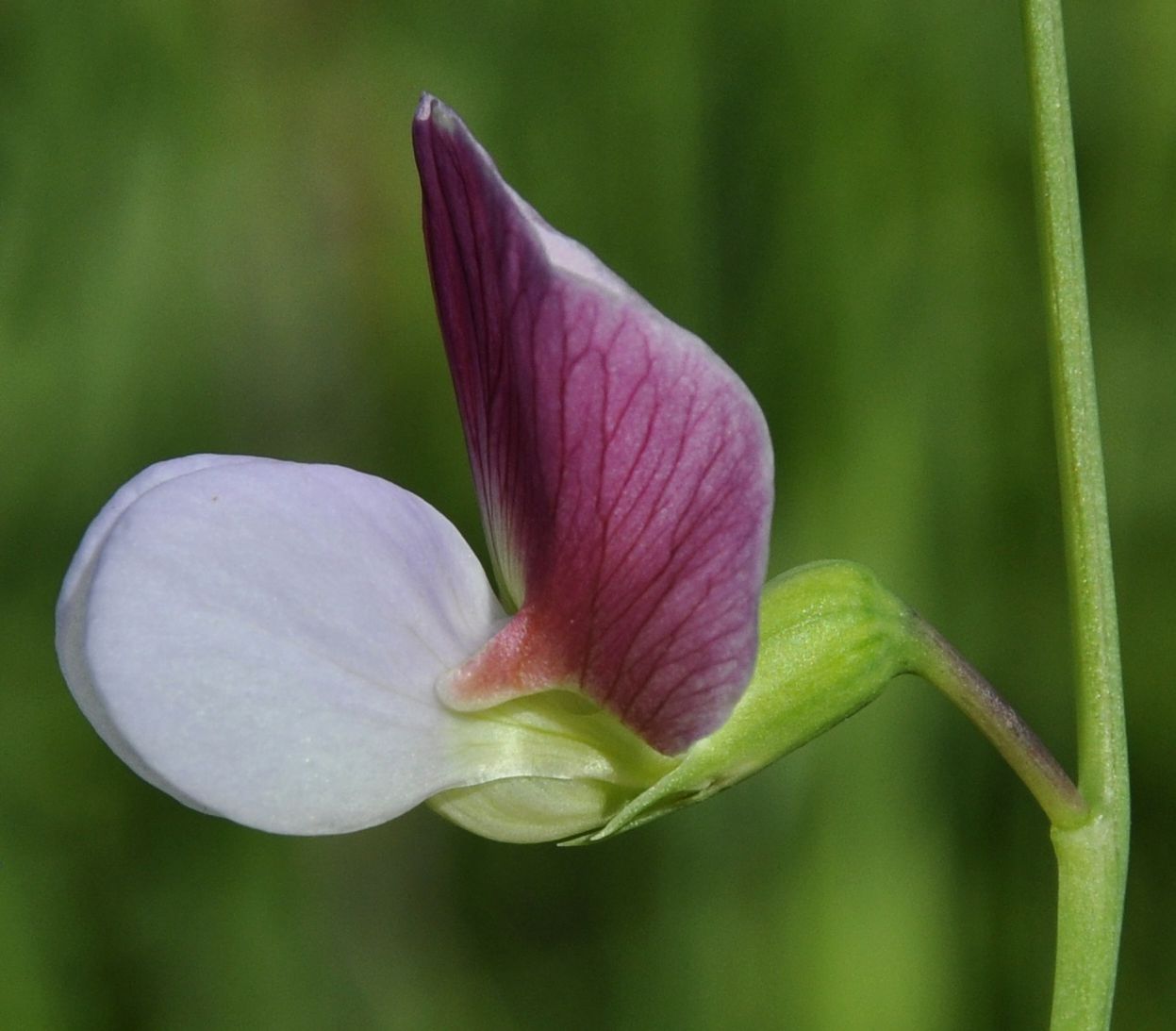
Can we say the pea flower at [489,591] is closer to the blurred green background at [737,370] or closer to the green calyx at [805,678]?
the green calyx at [805,678]

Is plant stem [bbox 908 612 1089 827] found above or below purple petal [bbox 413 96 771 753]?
below

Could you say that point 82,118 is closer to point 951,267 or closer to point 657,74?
point 657,74

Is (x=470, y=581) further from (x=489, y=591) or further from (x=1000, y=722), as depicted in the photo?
(x=1000, y=722)

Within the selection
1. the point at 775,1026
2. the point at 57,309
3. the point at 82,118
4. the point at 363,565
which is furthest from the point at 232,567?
the point at 82,118

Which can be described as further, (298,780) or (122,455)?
(122,455)

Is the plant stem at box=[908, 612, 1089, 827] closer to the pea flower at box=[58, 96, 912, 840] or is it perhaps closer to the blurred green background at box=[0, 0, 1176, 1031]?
the pea flower at box=[58, 96, 912, 840]

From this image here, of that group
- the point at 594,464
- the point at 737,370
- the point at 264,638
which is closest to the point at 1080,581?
the point at 594,464

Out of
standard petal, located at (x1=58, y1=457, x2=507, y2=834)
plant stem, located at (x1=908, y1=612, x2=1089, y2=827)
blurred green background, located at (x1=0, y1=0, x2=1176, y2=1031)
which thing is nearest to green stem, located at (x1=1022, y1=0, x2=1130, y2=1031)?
plant stem, located at (x1=908, y1=612, x2=1089, y2=827)

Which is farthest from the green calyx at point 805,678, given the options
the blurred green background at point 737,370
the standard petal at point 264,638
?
the blurred green background at point 737,370
